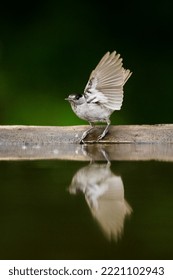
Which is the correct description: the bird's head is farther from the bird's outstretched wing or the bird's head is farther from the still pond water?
the still pond water

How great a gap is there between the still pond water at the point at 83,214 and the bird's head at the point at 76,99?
39.2 inches

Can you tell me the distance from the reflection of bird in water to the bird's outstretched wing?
3.21ft

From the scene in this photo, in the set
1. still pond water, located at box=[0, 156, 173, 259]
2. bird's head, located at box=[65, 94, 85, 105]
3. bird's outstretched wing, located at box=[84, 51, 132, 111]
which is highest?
bird's outstretched wing, located at box=[84, 51, 132, 111]

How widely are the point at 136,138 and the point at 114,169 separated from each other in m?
1.05

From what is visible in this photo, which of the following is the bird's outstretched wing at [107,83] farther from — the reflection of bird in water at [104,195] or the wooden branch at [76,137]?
the reflection of bird in water at [104,195]

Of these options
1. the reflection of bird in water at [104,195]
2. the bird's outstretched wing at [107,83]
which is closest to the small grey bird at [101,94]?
the bird's outstretched wing at [107,83]

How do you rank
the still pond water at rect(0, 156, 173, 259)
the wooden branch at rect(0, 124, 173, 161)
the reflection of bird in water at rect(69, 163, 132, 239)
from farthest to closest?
the wooden branch at rect(0, 124, 173, 161)
the reflection of bird in water at rect(69, 163, 132, 239)
the still pond water at rect(0, 156, 173, 259)

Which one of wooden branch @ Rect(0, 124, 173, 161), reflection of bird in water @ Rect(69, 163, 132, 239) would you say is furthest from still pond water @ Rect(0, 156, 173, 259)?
wooden branch @ Rect(0, 124, 173, 161)

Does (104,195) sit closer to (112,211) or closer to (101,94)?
(112,211)

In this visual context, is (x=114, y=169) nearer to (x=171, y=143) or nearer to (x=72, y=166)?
(x=72, y=166)

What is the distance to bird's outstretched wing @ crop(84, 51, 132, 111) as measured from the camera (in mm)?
2920

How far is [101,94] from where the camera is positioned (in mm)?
2939

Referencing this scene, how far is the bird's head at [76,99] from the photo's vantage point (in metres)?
2.90
